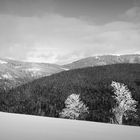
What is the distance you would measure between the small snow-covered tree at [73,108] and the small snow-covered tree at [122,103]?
787mm

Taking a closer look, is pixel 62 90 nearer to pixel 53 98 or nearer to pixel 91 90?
pixel 53 98

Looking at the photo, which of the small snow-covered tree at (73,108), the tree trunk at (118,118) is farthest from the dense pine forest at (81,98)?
the tree trunk at (118,118)

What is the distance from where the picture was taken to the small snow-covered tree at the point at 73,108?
16.9 feet

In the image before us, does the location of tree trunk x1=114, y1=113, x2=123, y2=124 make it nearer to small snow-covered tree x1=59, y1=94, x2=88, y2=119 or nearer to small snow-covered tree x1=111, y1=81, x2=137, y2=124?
small snow-covered tree x1=111, y1=81, x2=137, y2=124

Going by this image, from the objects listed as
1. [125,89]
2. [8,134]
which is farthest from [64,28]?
[8,134]

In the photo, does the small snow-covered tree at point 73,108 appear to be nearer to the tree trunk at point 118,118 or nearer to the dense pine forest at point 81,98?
the dense pine forest at point 81,98

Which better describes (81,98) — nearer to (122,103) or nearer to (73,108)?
Result: (73,108)

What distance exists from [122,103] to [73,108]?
1.24 m

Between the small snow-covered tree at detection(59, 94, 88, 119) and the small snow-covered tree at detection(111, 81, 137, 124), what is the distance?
79 cm

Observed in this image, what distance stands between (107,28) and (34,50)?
11.8ft

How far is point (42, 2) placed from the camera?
17.1ft

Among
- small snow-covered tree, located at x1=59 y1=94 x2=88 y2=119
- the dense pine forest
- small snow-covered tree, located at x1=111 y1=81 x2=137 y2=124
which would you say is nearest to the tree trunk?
small snow-covered tree, located at x1=111 y1=81 x2=137 y2=124

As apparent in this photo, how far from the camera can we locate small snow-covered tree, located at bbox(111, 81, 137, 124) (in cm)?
453

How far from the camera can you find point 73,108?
543cm
